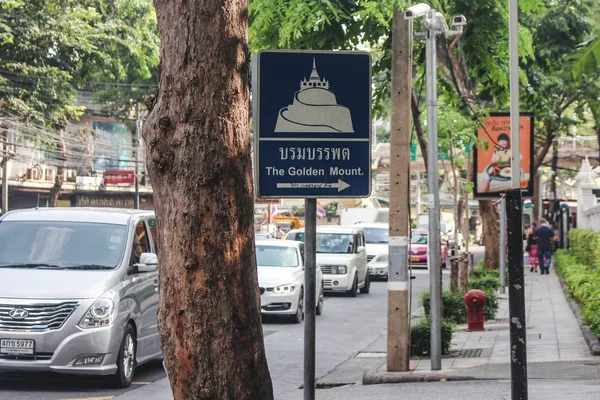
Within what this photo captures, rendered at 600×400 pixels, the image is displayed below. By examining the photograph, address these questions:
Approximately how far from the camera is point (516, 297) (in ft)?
21.0

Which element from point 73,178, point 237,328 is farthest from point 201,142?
point 73,178

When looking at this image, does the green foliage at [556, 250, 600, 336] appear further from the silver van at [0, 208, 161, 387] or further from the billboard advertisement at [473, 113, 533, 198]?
the silver van at [0, 208, 161, 387]

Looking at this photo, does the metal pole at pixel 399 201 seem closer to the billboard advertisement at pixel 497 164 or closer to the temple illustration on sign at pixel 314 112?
the temple illustration on sign at pixel 314 112

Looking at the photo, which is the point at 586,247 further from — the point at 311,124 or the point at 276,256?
the point at 311,124

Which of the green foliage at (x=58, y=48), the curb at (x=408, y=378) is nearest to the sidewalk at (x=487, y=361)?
the curb at (x=408, y=378)

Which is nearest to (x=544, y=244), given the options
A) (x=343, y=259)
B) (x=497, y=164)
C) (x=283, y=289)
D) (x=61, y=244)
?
(x=343, y=259)

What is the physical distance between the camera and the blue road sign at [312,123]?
17.1ft

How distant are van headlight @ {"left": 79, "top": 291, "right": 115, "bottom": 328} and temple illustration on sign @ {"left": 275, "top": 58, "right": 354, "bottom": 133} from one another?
6.01 meters

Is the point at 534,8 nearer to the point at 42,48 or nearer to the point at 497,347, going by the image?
the point at 497,347

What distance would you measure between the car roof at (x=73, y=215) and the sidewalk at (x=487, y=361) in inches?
78.1

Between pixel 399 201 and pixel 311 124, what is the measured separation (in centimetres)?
684

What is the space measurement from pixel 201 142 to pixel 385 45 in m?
9.13

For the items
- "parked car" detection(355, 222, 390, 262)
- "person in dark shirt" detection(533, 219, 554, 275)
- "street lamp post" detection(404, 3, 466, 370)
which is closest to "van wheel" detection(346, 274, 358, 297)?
"parked car" detection(355, 222, 390, 262)

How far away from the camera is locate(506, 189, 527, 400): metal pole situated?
252 inches
